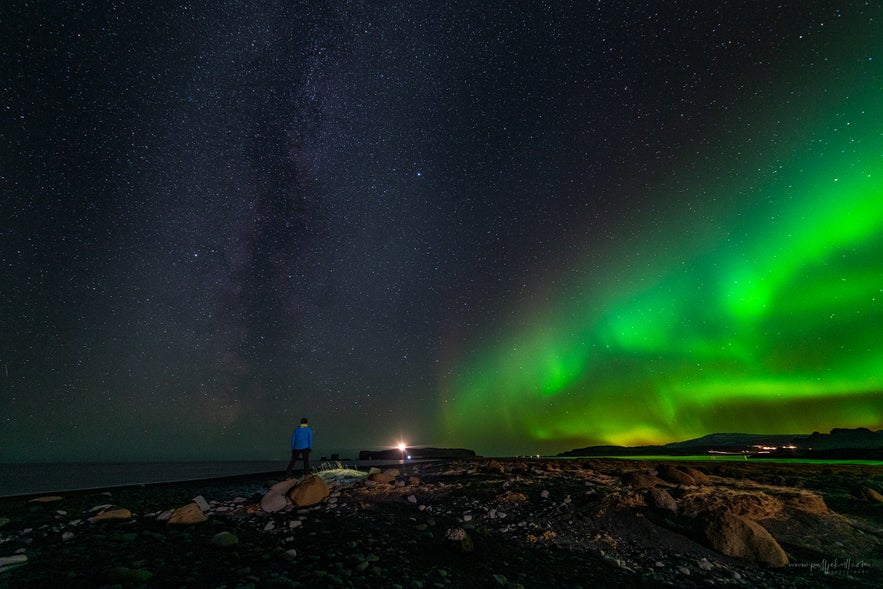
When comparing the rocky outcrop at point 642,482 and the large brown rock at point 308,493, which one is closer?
the large brown rock at point 308,493

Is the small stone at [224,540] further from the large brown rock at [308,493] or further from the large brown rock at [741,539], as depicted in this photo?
the large brown rock at [741,539]

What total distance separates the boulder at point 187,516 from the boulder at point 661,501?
1244cm

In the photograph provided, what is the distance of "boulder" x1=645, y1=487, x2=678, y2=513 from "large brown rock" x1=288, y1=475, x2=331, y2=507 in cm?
1023

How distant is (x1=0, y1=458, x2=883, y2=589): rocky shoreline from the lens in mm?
6840

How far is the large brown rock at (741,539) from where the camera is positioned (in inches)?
307

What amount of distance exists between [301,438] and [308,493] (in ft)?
20.5

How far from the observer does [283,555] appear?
7.64 metres

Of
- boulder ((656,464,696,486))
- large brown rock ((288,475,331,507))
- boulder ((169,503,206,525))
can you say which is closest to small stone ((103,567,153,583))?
boulder ((169,503,206,525))

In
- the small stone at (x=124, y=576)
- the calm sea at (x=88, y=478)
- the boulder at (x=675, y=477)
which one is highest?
the boulder at (x=675, y=477)

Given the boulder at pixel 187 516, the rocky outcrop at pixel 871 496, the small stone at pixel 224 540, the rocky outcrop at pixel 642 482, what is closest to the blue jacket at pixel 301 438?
the boulder at pixel 187 516

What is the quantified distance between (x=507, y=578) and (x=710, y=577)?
3.89m

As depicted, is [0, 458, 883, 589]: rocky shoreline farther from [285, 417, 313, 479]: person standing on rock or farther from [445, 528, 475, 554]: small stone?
[285, 417, 313, 479]: person standing on rock

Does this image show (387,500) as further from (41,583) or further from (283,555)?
(41,583)

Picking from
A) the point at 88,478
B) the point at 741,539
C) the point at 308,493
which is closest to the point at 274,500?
the point at 308,493
